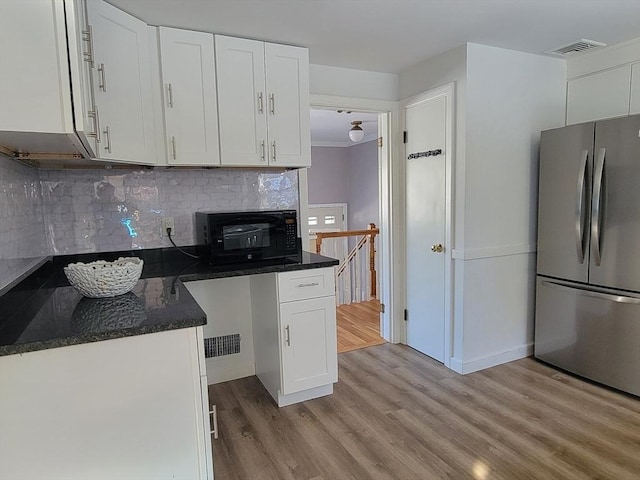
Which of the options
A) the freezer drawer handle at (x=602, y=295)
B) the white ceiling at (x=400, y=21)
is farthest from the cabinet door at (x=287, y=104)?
the freezer drawer handle at (x=602, y=295)

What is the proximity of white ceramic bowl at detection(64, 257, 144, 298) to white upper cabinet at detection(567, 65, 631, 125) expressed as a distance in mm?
3281

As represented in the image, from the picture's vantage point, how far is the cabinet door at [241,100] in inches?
97.5

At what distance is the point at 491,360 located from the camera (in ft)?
10.0

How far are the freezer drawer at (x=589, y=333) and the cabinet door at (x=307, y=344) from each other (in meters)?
1.67

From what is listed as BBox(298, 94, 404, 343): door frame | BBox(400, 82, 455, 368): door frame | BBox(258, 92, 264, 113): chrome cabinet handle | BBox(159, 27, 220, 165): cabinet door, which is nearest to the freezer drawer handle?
BBox(400, 82, 455, 368): door frame

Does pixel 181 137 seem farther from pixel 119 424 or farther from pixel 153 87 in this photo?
pixel 119 424

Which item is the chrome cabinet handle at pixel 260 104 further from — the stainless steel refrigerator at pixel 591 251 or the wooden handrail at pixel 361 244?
the wooden handrail at pixel 361 244

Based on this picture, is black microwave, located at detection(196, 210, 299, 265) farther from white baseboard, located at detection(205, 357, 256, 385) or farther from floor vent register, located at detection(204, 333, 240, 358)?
white baseboard, located at detection(205, 357, 256, 385)

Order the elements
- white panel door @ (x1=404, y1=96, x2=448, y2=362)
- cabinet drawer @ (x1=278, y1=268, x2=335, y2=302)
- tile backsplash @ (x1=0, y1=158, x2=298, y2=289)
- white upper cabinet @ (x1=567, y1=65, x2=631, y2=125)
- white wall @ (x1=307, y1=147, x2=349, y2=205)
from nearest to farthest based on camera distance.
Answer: tile backsplash @ (x1=0, y1=158, x2=298, y2=289)
cabinet drawer @ (x1=278, y1=268, x2=335, y2=302)
white upper cabinet @ (x1=567, y1=65, x2=631, y2=125)
white panel door @ (x1=404, y1=96, x2=448, y2=362)
white wall @ (x1=307, y1=147, x2=349, y2=205)

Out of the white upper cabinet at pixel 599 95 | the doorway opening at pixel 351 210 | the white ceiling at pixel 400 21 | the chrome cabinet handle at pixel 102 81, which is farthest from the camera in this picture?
the doorway opening at pixel 351 210

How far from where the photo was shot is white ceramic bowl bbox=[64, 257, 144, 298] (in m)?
1.58

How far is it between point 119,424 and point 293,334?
49.5 inches

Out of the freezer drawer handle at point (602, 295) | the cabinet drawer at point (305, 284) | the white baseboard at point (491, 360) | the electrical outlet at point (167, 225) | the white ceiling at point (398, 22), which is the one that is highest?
the white ceiling at point (398, 22)

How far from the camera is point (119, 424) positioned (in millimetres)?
1299
